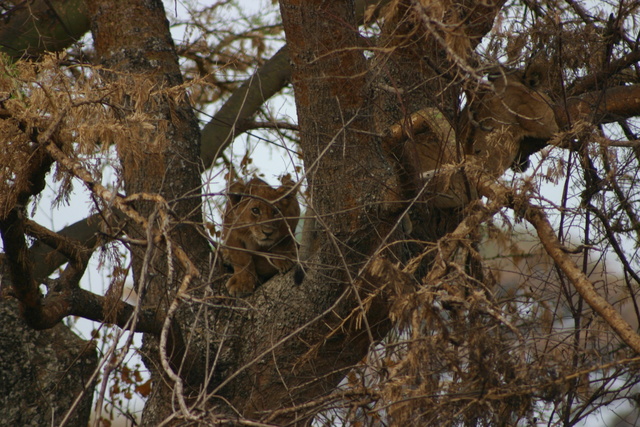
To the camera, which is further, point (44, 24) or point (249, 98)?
point (249, 98)

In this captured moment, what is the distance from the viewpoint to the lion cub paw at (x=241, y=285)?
547 centimetres

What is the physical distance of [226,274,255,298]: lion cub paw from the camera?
5.47 m

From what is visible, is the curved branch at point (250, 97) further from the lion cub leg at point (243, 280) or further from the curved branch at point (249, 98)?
the lion cub leg at point (243, 280)

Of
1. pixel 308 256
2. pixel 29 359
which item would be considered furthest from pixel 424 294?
pixel 29 359

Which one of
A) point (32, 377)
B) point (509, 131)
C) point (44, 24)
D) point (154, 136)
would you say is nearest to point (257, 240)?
point (154, 136)

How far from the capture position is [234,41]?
825cm

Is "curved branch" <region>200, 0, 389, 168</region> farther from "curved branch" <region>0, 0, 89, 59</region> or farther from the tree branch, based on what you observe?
the tree branch

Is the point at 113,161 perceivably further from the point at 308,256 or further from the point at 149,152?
the point at 308,256

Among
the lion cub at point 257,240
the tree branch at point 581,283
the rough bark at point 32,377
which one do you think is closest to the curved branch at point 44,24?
the lion cub at point 257,240

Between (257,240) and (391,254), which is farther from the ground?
(257,240)

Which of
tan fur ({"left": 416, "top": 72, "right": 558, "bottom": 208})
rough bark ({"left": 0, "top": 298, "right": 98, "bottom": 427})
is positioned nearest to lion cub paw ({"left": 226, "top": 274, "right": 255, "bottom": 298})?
rough bark ({"left": 0, "top": 298, "right": 98, "bottom": 427})

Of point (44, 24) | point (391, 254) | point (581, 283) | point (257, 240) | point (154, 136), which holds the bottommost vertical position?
point (581, 283)

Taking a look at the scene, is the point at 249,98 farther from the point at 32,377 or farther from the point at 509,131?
the point at 32,377

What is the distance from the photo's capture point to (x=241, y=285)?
217 inches
